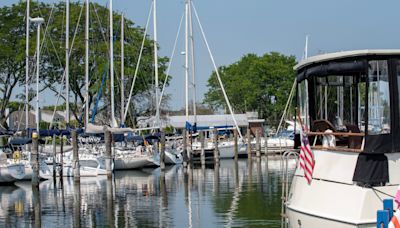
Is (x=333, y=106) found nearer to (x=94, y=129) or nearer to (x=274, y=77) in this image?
(x=94, y=129)

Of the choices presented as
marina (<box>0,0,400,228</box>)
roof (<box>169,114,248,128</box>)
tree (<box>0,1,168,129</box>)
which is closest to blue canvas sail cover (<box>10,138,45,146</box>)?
marina (<box>0,0,400,228</box>)

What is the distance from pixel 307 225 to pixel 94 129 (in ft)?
102

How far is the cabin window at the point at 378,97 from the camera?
18.5 metres

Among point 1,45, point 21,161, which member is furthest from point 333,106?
point 1,45

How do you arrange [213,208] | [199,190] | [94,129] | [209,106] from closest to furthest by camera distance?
[213,208]
[199,190]
[94,129]
[209,106]

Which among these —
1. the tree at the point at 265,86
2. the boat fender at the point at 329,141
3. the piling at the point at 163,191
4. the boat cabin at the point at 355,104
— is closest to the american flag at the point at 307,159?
the boat cabin at the point at 355,104

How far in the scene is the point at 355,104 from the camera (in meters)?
22.3

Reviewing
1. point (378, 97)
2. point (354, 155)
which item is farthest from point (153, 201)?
point (378, 97)

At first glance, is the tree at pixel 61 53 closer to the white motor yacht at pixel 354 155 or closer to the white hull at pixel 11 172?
the white hull at pixel 11 172

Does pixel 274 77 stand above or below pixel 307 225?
above

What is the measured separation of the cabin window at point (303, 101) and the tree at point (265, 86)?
73.5 metres

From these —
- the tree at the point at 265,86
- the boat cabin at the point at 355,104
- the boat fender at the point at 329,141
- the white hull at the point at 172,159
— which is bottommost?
the white hull at the point at 172,159

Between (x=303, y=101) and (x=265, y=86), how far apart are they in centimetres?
7744

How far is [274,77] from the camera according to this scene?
98688 millimetres
